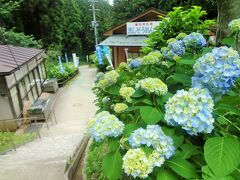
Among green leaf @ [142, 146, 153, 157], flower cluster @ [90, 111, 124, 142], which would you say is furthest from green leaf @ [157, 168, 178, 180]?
flower cluster @ [90, 111, 124, 142]

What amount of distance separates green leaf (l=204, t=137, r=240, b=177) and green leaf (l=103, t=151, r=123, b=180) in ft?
1.59

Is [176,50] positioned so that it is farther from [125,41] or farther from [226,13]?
[125,41]

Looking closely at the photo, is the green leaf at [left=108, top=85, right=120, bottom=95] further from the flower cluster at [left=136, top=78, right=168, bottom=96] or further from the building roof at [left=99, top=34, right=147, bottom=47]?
the building roof at [left=99, top=34, right=147, bottom=47]

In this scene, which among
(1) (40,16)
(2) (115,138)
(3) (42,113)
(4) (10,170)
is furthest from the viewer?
(1) (40,16)

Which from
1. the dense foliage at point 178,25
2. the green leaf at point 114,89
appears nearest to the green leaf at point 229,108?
the green leaf at point 114,89

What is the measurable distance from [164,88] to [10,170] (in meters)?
5.20

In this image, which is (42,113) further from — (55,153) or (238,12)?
(238,12)

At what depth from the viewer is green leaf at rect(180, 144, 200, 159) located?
4.89 ft

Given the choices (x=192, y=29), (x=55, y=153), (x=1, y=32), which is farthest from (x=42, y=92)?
(x=192, y=29)

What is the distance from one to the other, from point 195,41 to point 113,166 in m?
1.67

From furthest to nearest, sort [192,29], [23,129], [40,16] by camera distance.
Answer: [40,16] < [23,129] < [192,29]

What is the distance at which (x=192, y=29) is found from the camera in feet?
12.8

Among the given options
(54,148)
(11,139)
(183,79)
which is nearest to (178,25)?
(183,79)

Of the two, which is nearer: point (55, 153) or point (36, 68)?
point (55, 153)
